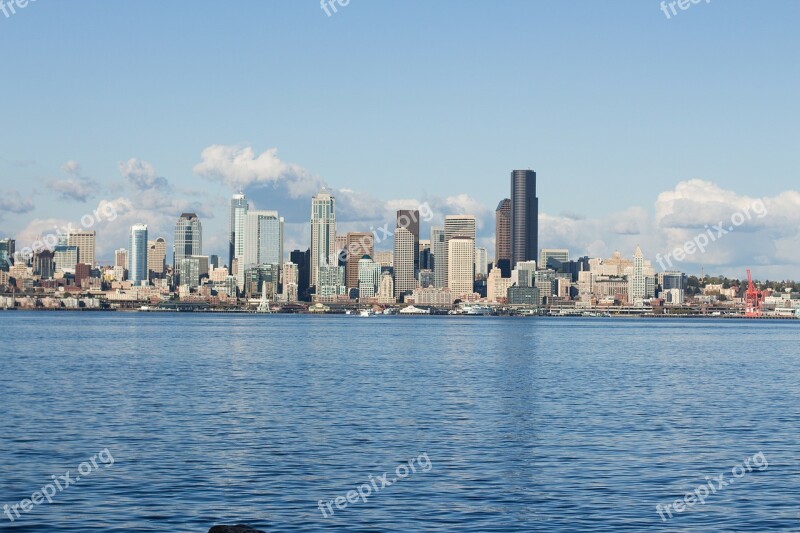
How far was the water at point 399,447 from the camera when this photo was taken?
33844 mm

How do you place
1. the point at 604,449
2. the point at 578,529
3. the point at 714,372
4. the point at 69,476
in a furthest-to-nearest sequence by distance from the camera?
1. the point at 714,372
2. the point at 604,449
3. the point at 69,476
4. the point at 578,529

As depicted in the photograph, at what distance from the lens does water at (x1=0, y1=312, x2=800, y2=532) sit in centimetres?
3384

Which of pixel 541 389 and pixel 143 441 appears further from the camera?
pixel 541 389

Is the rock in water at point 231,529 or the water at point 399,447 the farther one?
the water at point 399,447

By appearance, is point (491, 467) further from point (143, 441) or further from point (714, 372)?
point (714, 372)

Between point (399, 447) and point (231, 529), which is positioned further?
point (399, 447)

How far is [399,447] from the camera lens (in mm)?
46656

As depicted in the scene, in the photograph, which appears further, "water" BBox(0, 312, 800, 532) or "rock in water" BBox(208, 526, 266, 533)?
"water" BBox(0, 312, 800, 532)

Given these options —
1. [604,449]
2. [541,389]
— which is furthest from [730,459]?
[541,389]

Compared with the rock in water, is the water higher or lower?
lower

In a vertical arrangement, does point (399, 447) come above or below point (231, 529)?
below

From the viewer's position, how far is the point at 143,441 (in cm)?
4784

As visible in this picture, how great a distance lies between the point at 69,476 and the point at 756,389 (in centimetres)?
5444

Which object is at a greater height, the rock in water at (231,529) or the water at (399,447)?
the rock in water at (231,529)
